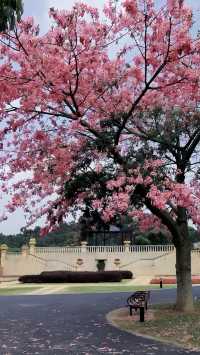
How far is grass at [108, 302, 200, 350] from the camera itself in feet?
34.1

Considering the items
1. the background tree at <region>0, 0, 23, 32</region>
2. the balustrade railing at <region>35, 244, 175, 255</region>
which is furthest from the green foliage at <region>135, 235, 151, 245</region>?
the background tree at <region>0, 0, 23, 32</region>

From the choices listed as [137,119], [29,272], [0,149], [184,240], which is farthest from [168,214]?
[29,272]

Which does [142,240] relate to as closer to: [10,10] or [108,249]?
[108,249]

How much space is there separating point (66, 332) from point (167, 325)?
87.6 inches

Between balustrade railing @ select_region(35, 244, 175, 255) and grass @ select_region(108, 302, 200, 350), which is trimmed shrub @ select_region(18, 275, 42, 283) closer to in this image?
balustrade railing @ select_region(35, 244, 175, 255)

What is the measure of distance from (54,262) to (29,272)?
6.62ft

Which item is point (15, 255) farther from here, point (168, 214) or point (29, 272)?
point (168, 214)

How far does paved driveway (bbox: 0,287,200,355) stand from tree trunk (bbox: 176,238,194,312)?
2.11 metres

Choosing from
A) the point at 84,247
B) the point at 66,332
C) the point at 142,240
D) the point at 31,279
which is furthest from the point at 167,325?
the point at 142,240

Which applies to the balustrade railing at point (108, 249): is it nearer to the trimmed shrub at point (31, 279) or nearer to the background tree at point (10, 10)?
the trimmed shrub at point (31, 279)

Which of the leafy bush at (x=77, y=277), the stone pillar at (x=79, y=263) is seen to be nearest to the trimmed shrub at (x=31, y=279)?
the leafy bush at (x=77, y=277)

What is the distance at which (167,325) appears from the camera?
12.0 m

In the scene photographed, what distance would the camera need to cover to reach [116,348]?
31.1ft

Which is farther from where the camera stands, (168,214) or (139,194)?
(168,214)
